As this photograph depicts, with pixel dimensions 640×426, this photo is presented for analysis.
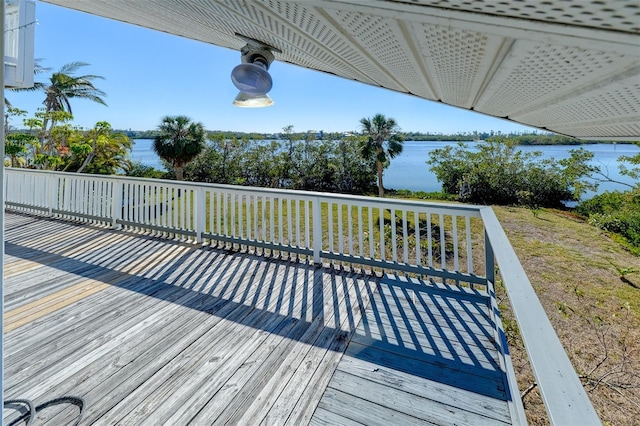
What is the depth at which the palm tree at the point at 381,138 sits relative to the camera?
13.8m

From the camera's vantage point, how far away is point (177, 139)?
48.5 ft

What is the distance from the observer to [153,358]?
78.3 inches

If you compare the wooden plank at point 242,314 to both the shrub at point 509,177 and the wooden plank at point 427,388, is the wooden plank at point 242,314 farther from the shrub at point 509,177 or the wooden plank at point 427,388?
the shrub at point 509,177

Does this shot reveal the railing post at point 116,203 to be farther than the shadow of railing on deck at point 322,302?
Yes

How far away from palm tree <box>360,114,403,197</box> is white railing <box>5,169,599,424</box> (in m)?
7.12

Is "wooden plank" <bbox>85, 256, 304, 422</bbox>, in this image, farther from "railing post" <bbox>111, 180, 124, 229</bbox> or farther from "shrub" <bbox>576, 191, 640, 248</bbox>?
"shrub" <bbox>576, 191, 640, 248</bbox>

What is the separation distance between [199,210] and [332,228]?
1952 mm

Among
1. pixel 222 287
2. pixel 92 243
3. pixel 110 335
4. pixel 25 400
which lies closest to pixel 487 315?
pixel 222 287

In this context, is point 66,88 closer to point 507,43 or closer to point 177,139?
point 177,139

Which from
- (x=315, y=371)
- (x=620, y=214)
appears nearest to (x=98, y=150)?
(x=315, y=371)

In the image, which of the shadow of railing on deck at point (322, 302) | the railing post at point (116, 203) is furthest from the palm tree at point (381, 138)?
the shadow of railing on deck at point (322, 302)

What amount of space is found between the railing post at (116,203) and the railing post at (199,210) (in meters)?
1.53

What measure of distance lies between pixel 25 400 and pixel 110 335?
61 centimetres

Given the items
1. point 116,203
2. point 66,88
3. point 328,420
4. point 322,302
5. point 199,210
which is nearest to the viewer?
point 328,420
